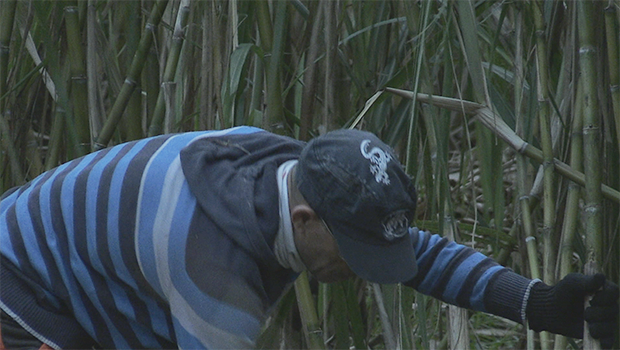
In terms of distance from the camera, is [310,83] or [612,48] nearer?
[612,48]

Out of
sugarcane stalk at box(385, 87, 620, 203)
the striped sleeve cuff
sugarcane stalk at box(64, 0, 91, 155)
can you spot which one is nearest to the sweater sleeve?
the striped sleeve cuff

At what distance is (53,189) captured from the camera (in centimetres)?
119

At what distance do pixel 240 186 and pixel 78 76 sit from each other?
69cm

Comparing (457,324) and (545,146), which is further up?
(545,146)

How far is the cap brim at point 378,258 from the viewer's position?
3.46 ft

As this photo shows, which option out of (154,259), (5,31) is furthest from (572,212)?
(5,31)

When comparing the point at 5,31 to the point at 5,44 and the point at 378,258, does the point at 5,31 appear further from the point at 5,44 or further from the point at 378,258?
the point at 378,258

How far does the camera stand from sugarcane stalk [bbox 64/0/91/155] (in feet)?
5.36

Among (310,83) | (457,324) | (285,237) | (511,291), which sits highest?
(310,83)

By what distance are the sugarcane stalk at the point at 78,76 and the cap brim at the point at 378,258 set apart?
0.73 metres

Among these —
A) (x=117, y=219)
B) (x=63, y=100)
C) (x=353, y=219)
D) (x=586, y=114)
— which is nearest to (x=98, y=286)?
(x=117, y=219)

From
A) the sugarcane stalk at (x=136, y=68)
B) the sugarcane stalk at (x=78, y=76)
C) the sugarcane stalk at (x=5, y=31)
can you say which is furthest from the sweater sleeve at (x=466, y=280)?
the sugarcane stalk at (x=5, y=31)

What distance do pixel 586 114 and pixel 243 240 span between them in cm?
45

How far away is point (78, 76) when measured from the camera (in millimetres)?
1674
